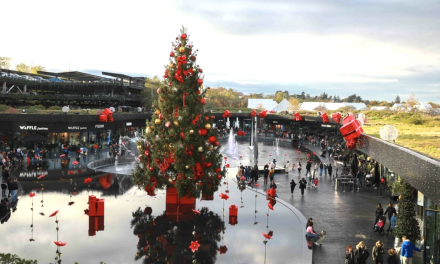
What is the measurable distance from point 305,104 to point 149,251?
334 ft

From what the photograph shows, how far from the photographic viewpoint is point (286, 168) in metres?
34.2

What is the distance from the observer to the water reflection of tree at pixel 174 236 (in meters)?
13.7

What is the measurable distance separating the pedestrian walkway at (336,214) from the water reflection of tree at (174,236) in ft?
Answer: 13.2

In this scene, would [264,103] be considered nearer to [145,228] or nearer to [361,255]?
[145,228]

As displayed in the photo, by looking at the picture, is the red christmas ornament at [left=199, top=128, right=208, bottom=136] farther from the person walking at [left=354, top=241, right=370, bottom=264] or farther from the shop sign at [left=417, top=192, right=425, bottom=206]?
the shop sign at [left=417, top=192, right=425, bottom=206]

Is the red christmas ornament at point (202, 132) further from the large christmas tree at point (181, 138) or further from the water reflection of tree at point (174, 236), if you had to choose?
the water reflection of tree at point (174, 236)

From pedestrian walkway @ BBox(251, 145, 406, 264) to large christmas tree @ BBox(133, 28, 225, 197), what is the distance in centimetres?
573

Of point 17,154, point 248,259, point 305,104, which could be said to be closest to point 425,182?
point 248,259

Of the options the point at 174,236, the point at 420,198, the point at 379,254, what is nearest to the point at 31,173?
the point at 174,236

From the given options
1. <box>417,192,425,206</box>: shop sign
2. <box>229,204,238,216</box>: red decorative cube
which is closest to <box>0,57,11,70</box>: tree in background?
<box>229,204,238,216</box>: red decorative cube

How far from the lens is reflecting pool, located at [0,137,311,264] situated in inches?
543

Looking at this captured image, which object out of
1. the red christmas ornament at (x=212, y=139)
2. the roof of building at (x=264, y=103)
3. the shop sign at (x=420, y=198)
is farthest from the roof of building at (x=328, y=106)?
the shop sign at (x=420, y=198)

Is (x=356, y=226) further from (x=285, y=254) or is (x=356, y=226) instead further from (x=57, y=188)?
(x=57, y=188)

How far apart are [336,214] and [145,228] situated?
9.65m
